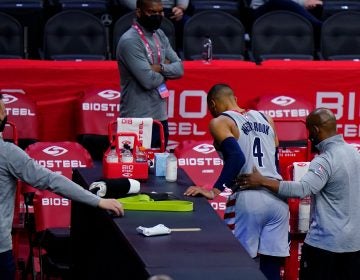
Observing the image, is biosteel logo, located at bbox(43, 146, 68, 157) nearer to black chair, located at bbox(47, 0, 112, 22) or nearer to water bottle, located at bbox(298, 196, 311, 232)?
water bottle, located at bbox(298, 196, 311, 232)

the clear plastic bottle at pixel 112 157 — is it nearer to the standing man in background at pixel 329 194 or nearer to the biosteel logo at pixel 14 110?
the standing man in background at pixel 329 194

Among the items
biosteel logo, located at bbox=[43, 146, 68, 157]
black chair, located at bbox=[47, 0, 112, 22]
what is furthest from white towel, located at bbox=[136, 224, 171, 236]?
black chair, located at bbox=[47, 0, 112, 22]

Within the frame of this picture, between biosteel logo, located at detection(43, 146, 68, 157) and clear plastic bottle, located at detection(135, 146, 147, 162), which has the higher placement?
clear plastic bottle, located at detection(135, 146, 147, 162)

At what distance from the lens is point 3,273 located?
22.5 ft

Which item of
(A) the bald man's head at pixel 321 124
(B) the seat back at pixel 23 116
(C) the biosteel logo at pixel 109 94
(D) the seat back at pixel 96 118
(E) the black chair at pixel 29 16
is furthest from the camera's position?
(E) the black chair at pixel 29 16

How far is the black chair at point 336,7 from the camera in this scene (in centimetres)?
1362

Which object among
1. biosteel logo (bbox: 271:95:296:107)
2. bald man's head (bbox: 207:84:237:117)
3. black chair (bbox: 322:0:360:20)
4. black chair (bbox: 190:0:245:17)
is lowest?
biosteel logo (bbox: 271:95:296:107)

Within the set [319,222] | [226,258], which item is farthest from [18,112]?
[226,258]

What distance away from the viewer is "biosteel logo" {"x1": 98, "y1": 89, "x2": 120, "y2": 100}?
35.1ft

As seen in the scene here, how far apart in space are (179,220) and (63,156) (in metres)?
2.87

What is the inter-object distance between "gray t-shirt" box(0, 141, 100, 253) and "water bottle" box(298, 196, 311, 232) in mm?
2441

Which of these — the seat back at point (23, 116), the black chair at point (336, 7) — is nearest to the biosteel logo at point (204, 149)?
the seat back at point (23, 116)

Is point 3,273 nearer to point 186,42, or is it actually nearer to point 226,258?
point 226,258

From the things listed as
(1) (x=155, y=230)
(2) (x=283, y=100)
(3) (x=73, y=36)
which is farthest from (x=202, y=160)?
(1) (x=155, y=230)
